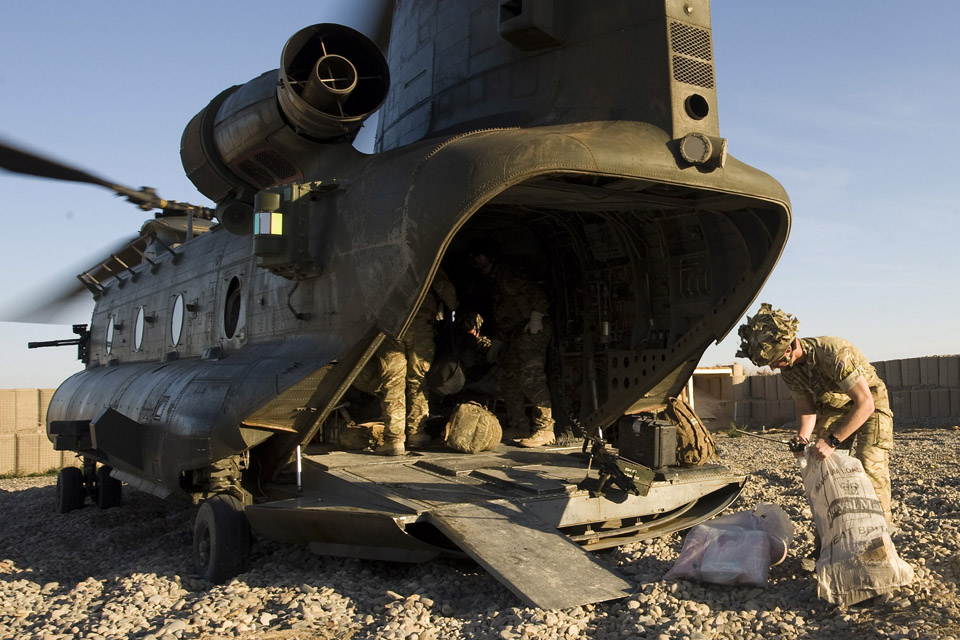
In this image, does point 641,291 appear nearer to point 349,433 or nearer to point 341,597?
point 349,433

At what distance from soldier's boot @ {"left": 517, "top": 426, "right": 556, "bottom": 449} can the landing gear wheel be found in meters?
2.42

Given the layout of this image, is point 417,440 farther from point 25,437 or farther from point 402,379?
point 25,437

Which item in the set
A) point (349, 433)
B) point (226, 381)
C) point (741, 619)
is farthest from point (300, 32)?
point (741, 619)

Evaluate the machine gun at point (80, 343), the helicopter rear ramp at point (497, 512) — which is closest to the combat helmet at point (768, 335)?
the helicopter rear ramp at point (497, 512)

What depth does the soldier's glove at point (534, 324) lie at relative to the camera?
725 centimetres

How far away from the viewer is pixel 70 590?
537 centimetres

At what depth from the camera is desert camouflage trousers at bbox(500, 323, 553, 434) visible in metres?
7.23

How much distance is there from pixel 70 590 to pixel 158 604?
39.3 inches

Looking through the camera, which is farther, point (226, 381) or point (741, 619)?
point (226, 381)

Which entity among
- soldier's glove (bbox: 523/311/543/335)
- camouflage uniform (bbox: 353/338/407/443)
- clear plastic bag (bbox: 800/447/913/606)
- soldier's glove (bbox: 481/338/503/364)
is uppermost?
soldier's glove (bbox: 523/311/543/335)

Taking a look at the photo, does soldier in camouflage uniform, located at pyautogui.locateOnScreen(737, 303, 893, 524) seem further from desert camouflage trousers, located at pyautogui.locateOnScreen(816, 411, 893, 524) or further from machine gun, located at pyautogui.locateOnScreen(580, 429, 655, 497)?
machine gun, located at pyautogui.locateOnScreen(580, 429, 655, 497)

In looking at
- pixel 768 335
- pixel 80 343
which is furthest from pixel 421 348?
pixel 80 343

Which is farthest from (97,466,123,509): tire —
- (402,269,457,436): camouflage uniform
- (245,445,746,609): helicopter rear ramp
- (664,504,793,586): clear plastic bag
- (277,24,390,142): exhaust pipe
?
(664,504,793,586): clear plastic bag

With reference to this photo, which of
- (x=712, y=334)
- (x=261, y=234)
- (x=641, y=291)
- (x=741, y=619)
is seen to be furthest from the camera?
(x=641, y=291)
